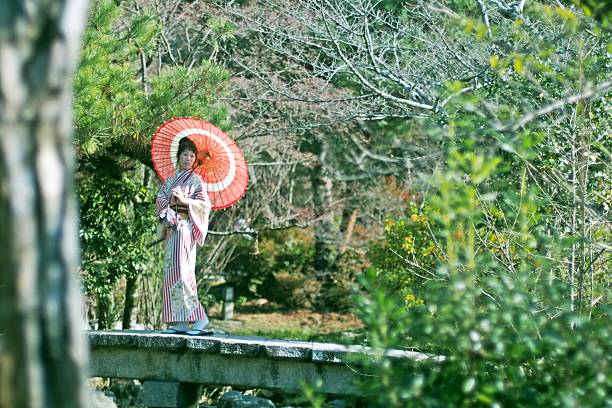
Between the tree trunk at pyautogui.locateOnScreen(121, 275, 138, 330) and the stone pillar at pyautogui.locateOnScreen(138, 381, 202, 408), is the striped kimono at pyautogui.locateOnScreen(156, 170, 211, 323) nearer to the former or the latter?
the stone pillar at pyautogui.locateOnScreen(138, 381, 202, 408)

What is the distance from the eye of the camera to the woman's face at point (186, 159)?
8484 mm

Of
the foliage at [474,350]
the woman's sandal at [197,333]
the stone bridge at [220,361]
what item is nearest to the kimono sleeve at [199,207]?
the woman's sandal at [197,333]

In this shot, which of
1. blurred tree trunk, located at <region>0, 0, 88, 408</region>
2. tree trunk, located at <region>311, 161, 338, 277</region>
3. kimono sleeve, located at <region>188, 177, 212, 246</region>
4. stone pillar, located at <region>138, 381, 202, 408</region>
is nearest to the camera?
blurred tree trunk, located at <region>0, 0, 88, 408</region>

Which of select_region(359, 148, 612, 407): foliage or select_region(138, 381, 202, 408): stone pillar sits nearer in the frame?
select_region(359, 148, 612, 407): foliage

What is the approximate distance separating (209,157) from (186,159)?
0.30 m

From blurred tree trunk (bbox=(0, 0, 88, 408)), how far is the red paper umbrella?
6.47 m

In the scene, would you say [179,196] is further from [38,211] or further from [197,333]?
[38,211]

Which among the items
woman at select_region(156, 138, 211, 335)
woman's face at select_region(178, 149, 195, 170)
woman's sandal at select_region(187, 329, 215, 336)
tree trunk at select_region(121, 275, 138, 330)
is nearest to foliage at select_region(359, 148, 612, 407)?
woman's sandal at select_region(187, 329, 215, 336)

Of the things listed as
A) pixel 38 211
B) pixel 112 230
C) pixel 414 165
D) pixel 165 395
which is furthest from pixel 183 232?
pixel 38 211

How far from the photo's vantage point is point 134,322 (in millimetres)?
11758

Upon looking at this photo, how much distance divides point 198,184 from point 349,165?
29.4 feet

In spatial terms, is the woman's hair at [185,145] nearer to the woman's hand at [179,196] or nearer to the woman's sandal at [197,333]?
the woman's hand at [179,196]

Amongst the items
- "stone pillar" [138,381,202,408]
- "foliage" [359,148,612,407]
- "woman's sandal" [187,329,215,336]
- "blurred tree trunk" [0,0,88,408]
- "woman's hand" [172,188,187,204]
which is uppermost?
"woman's hand" [172,188,187,204]

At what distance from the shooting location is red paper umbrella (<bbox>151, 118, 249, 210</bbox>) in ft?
28.3
